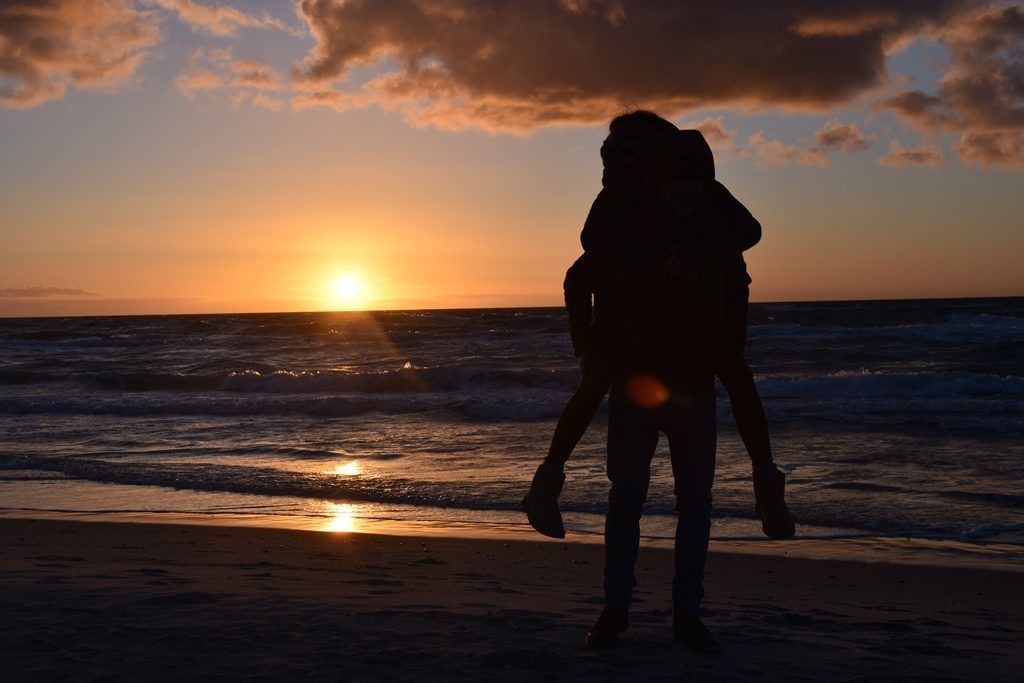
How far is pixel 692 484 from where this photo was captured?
328 cm

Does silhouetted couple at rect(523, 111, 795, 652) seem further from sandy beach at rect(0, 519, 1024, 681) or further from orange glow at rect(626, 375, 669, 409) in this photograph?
sandy beach at rect(0, 519, 1024, 681)

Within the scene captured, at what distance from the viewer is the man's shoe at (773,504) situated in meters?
3.18

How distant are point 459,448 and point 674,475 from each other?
25.6 feet

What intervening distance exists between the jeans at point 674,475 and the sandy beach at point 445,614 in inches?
10.6

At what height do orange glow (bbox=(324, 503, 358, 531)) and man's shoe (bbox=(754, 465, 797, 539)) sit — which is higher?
man's shoe (bbox=(754, 465, 797, 539))

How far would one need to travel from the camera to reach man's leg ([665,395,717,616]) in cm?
323

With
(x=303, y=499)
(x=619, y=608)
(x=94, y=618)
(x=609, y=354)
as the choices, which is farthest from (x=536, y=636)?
(x=303, y=499)

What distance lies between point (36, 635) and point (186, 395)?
54.9 feet

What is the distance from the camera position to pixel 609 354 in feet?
10.8

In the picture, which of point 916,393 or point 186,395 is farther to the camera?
point 186,395

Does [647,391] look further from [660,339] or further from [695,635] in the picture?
[695,635]

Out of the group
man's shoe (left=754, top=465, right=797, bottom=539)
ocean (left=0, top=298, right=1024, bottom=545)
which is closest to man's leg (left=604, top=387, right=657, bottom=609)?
man's shoe (left=754, top=465, right=797, bottom=539)

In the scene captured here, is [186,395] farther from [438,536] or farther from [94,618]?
[94,618]

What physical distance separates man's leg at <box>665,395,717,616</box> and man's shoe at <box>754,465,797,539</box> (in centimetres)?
18
